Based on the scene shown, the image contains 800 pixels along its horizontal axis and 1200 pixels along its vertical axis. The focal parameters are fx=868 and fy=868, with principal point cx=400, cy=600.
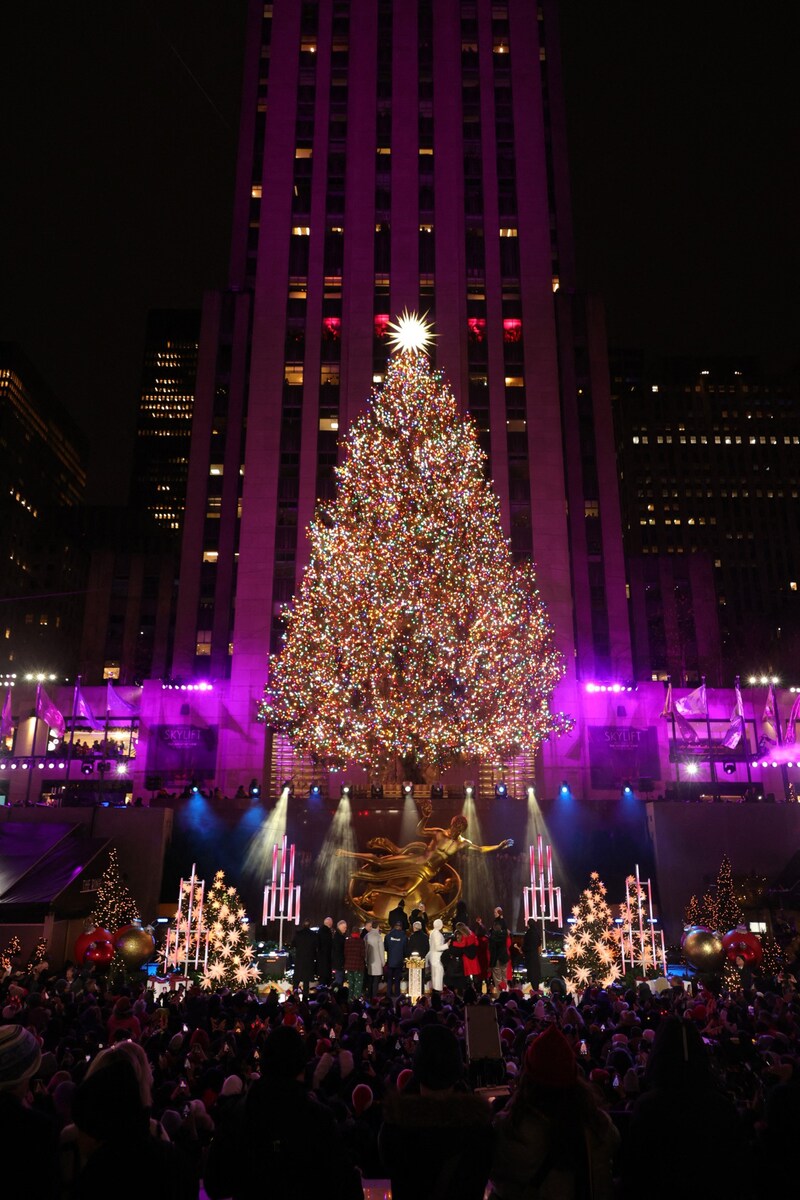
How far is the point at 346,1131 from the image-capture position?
664cm

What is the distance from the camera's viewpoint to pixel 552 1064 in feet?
13.4

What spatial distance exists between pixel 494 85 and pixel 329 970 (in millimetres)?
57067

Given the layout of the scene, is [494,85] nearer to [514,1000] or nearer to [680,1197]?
[514,1000]

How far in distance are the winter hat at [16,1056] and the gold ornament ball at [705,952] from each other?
18.4 metres

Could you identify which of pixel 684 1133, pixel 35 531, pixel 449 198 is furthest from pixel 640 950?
pixel 35 531

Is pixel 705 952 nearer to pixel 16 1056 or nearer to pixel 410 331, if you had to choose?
pixel 16 1056

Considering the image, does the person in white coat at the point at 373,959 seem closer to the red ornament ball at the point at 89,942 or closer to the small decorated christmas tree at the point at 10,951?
the red ornament ball at the point at 89,942

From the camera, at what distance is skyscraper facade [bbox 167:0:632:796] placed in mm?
49562

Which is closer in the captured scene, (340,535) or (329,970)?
(329,970)

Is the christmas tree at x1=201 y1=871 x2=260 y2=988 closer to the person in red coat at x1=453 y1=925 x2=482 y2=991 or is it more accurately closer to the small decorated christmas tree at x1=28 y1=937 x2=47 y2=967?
the small decorated christmas tree at x1=28 y1=937 x2=47 y2=967

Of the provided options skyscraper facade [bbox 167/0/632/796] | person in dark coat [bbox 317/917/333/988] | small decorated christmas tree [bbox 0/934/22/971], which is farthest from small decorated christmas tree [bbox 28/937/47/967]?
skyscraper facade [bbox 167/0/632/796]

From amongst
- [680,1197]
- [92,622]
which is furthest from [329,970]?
[92,622]

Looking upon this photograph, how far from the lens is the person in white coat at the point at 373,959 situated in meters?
19.5

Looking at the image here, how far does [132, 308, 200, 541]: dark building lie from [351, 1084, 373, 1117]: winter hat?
14674 cm
